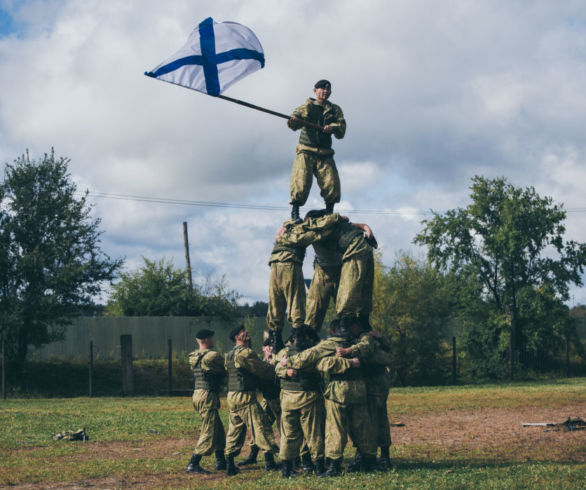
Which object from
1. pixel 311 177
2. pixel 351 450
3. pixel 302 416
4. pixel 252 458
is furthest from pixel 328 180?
pixel 351 450

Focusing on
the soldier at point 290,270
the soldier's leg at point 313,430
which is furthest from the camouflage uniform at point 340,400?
the soldier at point 290,270

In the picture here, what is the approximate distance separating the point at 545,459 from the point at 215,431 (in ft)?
16.4

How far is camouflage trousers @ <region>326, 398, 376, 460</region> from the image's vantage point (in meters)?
9.42

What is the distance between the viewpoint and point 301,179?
36.4ft

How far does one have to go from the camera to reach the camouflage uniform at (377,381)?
9898 mm

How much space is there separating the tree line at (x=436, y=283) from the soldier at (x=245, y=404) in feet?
66.4

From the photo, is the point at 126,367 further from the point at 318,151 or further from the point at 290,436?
the point at 290,436

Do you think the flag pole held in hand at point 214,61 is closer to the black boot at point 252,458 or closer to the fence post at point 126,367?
the black boot at point 252,458

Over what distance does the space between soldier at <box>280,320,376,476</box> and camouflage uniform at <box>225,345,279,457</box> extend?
883mm

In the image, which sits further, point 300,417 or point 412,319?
point 412,319

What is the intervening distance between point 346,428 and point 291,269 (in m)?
2.44

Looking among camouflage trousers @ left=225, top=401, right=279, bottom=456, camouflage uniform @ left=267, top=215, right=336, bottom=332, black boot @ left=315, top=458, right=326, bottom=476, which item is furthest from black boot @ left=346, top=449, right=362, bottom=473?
camouflage uniform @ left=267, top=215, right=336, bottom=332

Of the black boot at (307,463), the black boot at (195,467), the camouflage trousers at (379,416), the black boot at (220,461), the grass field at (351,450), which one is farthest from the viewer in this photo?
the black boot at (220,461)

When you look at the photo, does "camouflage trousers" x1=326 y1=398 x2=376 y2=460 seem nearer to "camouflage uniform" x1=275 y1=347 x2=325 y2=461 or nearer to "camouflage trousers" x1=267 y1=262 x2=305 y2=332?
"camouflage uniform" x1=275 y1=347 x2=325 y2=461
